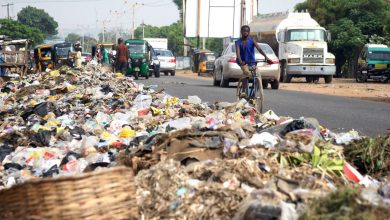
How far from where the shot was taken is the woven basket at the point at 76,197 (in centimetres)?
446

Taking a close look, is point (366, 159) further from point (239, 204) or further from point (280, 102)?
point (280, 102)

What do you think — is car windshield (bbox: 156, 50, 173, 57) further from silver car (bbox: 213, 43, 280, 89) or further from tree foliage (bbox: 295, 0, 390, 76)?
silver car (bbox: 213, 43, 280, 89)

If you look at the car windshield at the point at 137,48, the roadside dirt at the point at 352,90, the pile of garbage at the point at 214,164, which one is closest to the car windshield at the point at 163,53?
the car windshield at the point at 137,48

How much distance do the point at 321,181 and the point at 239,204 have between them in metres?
0.68

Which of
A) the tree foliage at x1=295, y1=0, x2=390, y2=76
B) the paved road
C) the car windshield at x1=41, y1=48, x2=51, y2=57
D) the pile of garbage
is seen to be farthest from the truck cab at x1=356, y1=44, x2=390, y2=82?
the pile of garbage

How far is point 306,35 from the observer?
35250 millimetres

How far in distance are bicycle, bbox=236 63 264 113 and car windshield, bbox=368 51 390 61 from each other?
2621 cm

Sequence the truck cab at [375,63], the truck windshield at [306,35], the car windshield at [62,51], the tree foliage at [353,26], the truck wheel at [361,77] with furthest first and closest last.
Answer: the tree foliage at [353,26] < the car windshield at [62,51] < the truck wheel at [361,77] < the truck cab at [375,63] < the truck windshield at [306,35]

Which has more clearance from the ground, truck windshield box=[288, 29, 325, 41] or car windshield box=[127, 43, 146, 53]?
truck windshield box=[288, 29, 325, 41]

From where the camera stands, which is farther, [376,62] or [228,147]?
[376,62]

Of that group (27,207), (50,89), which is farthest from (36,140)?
(50,89)

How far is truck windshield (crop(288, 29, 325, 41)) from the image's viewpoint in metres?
35.1

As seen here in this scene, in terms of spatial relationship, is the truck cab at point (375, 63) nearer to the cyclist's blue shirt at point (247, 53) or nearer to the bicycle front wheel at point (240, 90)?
the bicycle front wheel at point (240, 90)

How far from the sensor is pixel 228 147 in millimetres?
5715
